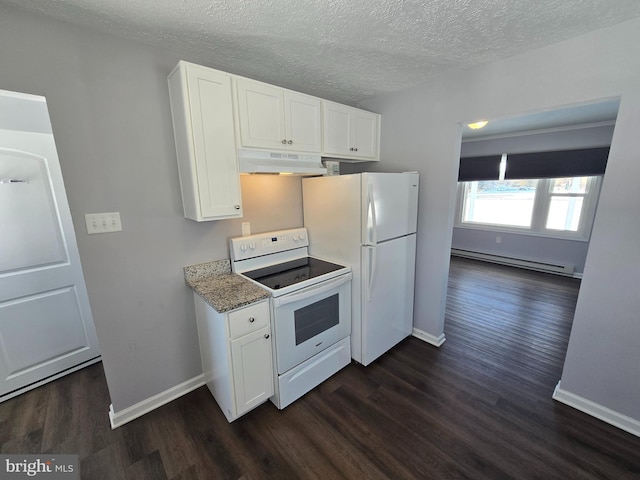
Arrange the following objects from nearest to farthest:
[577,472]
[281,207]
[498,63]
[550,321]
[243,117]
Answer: [577,472], [243,117], [498,63], [281,207], [550,321]

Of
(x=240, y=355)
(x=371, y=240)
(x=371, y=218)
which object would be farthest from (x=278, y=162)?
(x=240, y=355)

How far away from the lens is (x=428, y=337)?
2.58 metres

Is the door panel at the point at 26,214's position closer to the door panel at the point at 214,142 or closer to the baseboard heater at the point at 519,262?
the door panel at the point at 214,142

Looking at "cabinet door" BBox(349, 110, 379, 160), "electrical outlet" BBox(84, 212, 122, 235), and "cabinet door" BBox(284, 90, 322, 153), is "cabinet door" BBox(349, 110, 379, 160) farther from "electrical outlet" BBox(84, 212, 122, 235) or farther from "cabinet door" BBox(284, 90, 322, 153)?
"electrical outlet" BBox(84, 212, 122, 235)

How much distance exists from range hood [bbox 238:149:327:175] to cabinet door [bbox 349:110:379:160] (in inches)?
20.4

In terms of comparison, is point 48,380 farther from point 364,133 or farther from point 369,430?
point 364,133

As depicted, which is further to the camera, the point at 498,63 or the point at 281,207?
the point at 281,207

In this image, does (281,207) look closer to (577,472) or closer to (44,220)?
(44,220)

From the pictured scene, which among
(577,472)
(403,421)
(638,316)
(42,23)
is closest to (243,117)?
(42,23)

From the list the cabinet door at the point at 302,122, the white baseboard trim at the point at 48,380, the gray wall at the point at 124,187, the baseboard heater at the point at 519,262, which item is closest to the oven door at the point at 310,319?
the gray wall at the point at 124,187

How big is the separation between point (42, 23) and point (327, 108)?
1.66m

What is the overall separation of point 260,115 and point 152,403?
217 centimetres

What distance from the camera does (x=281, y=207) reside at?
234 cm

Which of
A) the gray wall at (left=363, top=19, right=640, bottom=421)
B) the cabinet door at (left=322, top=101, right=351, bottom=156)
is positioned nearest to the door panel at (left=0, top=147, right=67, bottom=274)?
the cabinet door at (left=322, top=101, right=351, bottom=156)
